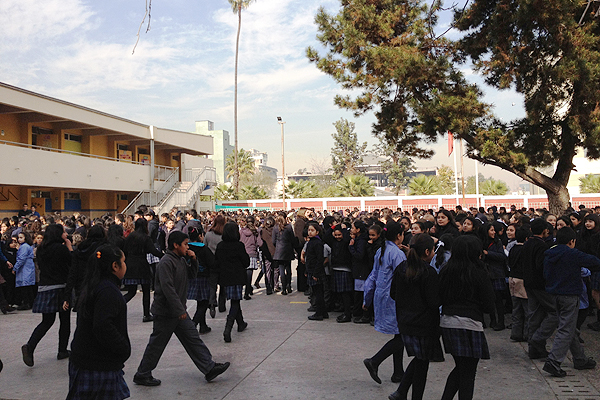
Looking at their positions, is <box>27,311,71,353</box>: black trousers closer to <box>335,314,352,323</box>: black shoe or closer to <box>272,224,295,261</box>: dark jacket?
<box>335,314,352,323</box>: black shoe

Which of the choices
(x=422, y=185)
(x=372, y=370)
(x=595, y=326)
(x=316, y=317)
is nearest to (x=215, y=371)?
(x=372, y=370)

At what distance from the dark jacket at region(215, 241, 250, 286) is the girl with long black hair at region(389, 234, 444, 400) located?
130 inches

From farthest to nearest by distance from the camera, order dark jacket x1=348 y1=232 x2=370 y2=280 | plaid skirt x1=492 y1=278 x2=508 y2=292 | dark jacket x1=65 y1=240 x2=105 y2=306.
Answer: dark jacket x1=348 y1=232 x2=370 y2=280 → plaid skirt x1=492 y1=278 x2=508 y2=292 → dark jacket x1=65 y1=240 x2=105 y2=306

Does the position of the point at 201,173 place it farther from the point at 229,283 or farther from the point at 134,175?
the point at 229,283

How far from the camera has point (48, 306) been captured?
624 centimetres

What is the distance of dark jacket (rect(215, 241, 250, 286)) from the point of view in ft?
23.9

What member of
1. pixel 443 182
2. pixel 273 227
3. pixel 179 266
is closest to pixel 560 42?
pixel 273 227

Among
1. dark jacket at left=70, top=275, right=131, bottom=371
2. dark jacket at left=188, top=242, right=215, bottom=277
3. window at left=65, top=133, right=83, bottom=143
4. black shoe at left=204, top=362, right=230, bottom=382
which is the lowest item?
black shoe at left=204, top=362, right=230, bottom=382

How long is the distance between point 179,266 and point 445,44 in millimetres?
10261

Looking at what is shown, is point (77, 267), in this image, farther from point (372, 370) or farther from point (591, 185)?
point (591, 185)

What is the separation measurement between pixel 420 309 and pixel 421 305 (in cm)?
4

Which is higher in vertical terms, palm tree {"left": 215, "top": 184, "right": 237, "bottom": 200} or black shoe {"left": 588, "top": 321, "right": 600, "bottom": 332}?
palm tree {"left": 215, "top": 184, "right": 237, "bottom": 200}

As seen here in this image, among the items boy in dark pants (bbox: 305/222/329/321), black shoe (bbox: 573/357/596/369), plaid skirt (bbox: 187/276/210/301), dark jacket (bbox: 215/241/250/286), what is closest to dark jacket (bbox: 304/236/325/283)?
boy in dark pants (bbox: 305/222/329/321)

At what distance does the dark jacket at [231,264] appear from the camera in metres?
7.29
